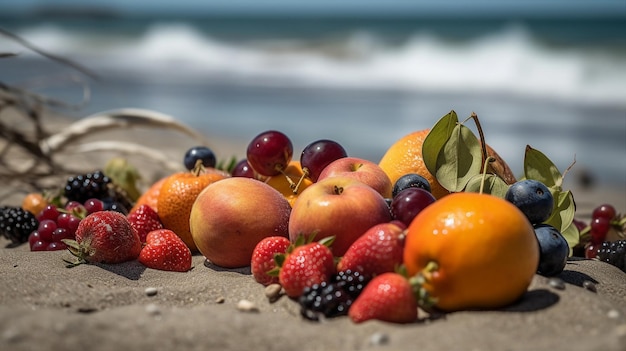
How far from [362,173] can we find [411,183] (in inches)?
8.7

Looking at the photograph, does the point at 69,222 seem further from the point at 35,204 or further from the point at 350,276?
the point at 350,276

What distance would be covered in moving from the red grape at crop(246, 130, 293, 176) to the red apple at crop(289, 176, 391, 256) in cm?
68

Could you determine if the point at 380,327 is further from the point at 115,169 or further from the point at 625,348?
the point at 115,169

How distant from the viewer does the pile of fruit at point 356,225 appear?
7.67ft

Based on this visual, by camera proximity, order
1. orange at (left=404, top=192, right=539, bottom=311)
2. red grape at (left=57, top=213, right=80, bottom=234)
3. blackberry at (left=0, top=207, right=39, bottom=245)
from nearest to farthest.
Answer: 1. orange at (left=404, top=192, right=539, bottom=311)
2. red grape at (left=57, top=213, right=80, bottom=234)
3. blackberry at (left=0, top=207, right=39, bottom=245)

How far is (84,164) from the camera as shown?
6441mm

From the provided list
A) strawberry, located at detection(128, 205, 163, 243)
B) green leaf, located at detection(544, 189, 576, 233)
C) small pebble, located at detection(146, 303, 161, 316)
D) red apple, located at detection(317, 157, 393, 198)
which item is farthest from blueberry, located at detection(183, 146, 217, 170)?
green leaf, located at detection(544, 189, 576, 233)

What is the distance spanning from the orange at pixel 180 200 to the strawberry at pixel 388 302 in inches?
53.1

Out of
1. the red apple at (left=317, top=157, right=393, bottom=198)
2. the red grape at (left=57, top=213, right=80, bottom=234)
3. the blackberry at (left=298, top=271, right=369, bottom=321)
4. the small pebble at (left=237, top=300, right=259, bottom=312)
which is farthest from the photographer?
the red grape at (left=57, top=213, right=80, bottom=234)

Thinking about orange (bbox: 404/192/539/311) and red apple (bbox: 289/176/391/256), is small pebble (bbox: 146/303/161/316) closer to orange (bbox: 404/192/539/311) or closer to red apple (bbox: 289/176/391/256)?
Result: red apple (bbox: 289/176/391/256)

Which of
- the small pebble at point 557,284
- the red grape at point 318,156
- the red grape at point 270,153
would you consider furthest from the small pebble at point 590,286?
the red grape at point 270,153

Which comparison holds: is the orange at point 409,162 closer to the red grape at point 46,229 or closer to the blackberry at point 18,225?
the red grape at point 46,229

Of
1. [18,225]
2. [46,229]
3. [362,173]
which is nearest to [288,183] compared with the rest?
[362,173]

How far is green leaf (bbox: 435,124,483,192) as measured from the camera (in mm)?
3127
